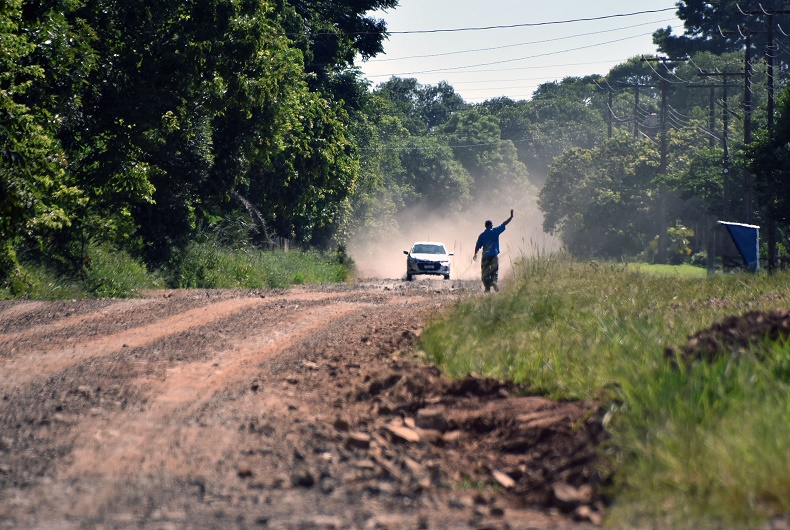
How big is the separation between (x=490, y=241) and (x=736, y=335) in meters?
12.0

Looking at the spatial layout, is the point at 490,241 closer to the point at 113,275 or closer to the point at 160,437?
the point at 113,275

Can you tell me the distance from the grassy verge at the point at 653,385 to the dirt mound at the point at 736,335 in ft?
0.68

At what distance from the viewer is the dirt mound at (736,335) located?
24.9 ft

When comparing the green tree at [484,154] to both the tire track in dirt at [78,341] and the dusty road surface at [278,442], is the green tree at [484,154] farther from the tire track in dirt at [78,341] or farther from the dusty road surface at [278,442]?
the dusty road surface at [278,442]

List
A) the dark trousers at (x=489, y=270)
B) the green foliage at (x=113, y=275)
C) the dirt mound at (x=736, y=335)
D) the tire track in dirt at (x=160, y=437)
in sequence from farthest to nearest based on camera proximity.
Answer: the green foliage at (x=113, y=275)
the dark trousers at (x=489, y=270)
the dirt mound at (x=736, y=335)
the tire track in dirt at (x=160, y=437)

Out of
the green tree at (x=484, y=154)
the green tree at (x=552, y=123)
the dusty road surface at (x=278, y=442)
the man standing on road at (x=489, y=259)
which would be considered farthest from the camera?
the green tree at (x=552, y=123)

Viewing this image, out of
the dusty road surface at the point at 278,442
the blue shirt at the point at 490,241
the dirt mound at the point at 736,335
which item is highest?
the blue shirt at the point at 490,241

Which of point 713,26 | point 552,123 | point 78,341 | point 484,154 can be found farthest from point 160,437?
point 552,123

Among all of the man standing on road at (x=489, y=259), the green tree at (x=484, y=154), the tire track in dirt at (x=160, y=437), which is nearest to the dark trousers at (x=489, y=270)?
the man standing on road at (x=489, y=259)

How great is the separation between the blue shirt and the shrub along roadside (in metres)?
7.50

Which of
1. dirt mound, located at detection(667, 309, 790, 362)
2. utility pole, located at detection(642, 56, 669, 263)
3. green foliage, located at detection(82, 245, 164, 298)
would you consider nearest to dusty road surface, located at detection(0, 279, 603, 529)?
dirt mound, located at detection(667, 309, 790, 362)

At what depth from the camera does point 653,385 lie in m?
6.58

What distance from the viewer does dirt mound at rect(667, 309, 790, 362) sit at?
7.59 meters

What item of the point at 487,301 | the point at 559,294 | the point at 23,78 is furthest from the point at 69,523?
the point at 23,78
